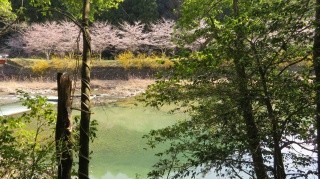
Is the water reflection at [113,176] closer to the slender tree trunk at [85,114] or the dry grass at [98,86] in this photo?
the slender tree trunk at [85,114]

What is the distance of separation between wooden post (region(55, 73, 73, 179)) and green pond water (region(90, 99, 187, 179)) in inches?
97.3

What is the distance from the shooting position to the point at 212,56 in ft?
12.5

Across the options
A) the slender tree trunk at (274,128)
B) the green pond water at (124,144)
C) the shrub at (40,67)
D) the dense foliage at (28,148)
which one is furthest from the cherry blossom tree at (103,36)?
the slender tree trunk at (274,128)

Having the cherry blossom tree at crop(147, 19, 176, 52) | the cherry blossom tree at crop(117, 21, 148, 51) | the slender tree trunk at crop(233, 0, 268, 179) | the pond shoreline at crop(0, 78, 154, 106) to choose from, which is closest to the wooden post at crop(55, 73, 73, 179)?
the slender tree trunk at crop(233, 0, 268, 179)

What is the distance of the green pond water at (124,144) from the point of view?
8156 mm

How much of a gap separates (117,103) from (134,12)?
11.0 meters

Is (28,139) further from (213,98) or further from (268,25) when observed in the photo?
(268,25)

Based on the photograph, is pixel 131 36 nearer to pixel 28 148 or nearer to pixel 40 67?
pixel 40 67

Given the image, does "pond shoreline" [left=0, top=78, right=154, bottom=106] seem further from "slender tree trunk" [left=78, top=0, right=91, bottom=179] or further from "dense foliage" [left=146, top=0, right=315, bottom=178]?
"slender tree trunk" [left=78, top=0, right=91, bottom=179]

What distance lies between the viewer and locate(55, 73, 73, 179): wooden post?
2.65 m

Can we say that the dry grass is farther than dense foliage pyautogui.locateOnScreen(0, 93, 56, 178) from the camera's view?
Yes

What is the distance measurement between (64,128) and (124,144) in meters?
7.70

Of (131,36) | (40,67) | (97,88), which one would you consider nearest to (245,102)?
(97,88)

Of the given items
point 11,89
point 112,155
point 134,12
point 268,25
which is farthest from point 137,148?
point 134,12
